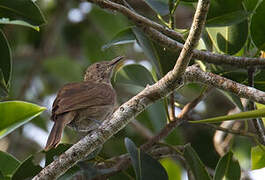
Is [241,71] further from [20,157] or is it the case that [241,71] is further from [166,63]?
[20,157]

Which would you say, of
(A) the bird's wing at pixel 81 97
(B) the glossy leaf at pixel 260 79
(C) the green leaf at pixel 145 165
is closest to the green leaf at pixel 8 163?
(A) the bird's wing at pixel 81 97

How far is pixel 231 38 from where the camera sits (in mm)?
3529

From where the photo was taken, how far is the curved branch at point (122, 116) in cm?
271

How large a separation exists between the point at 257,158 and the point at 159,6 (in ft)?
4.22

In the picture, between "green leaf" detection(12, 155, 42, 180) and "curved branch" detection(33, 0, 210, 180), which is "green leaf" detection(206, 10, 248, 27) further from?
"green leaf" detection(12, 155, 42, 180)

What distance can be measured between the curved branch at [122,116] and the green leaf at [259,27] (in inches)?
26.1

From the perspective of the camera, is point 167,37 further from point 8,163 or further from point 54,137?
point 8,163

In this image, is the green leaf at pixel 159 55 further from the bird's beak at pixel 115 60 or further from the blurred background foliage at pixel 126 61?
the bird's beak at pixel 115 60

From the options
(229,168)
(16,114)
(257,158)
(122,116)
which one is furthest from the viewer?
(257,158)

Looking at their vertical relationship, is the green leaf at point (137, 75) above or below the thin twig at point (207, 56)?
below

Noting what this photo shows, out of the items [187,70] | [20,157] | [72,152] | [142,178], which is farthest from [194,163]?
[20,157]

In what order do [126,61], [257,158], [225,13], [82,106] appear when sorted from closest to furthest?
[225,13]
[257,158]
[82,106]
[126,61]

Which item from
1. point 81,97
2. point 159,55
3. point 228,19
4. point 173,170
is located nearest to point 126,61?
point 173,170

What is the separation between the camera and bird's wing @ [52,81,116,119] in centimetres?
428
